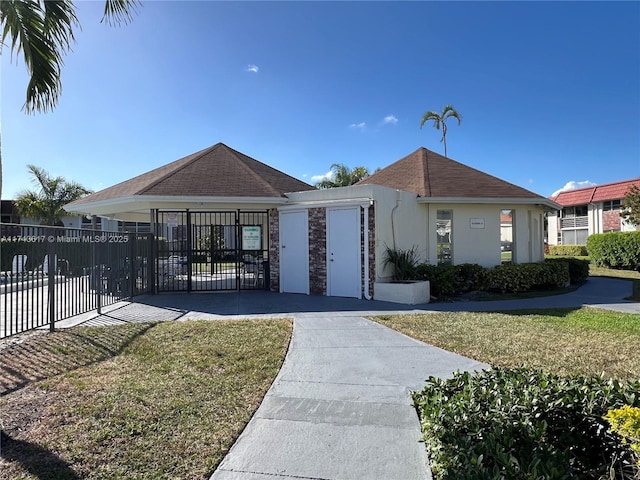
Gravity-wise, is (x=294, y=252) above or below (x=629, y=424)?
above

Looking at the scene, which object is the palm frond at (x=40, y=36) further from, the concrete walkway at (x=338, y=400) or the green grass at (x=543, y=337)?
the green grass at (x=543, y=337)

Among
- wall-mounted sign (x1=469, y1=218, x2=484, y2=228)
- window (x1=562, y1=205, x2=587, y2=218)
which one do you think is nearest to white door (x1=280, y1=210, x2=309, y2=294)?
wall-mounted sign (x1=469, y1=218, x2=484, y2=228)

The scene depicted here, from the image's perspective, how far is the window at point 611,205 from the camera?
31328mm

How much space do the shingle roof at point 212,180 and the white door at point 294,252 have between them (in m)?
0.90

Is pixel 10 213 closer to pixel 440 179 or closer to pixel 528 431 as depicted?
pixel 440 179

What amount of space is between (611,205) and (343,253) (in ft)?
101

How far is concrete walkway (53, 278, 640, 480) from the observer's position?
9.89ft

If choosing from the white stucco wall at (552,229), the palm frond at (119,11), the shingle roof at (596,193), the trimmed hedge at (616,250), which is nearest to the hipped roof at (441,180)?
the palm frond at (119,11)

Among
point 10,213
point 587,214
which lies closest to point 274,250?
point 10,213

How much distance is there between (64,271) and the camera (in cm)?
773

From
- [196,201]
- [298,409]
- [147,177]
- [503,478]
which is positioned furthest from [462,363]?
[147,177]

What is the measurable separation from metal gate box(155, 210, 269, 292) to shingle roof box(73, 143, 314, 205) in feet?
3.29

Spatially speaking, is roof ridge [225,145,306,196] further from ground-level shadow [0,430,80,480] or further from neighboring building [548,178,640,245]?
neighboring building [548,178,640,245]

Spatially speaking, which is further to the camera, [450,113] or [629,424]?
[450,113]
